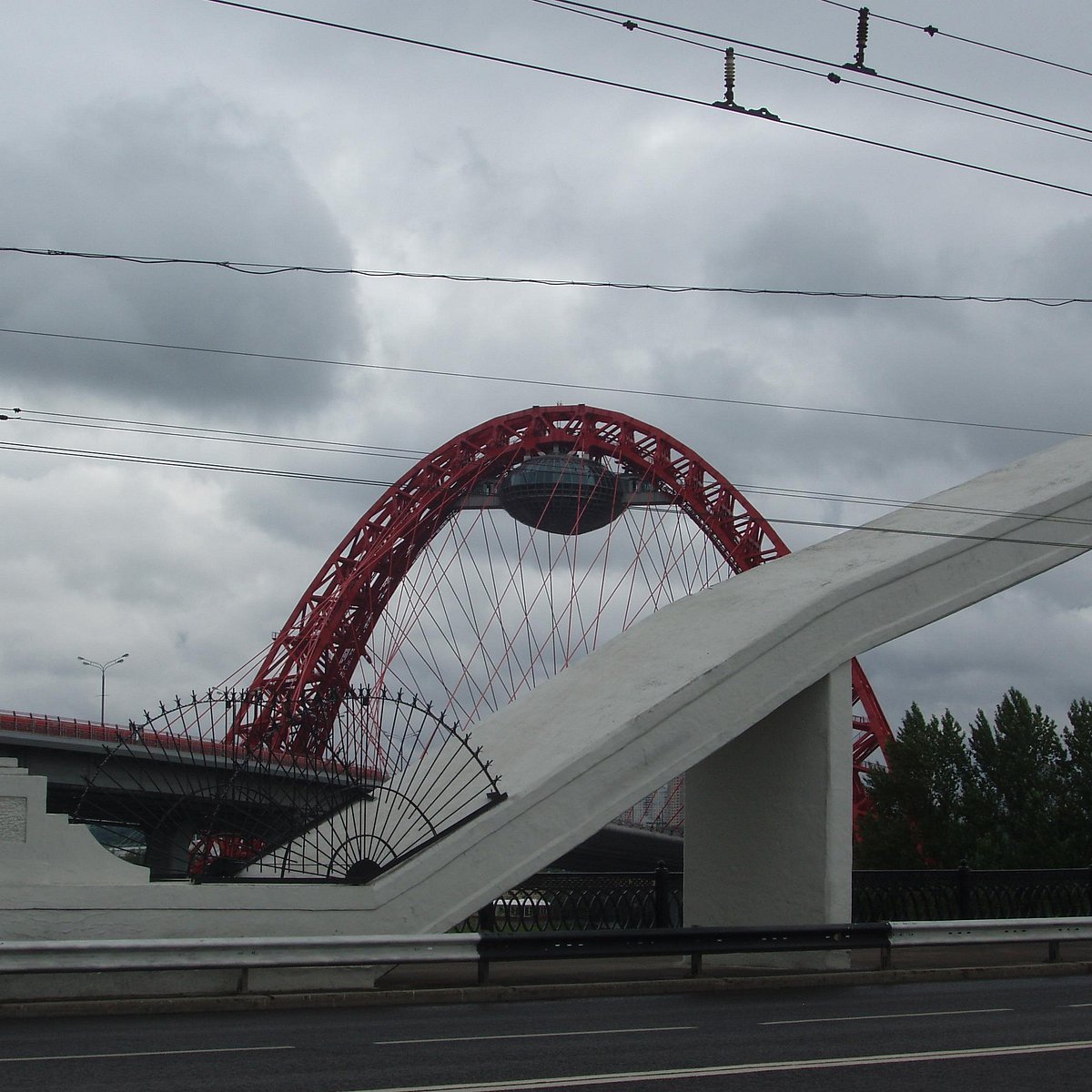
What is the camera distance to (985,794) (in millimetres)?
49031

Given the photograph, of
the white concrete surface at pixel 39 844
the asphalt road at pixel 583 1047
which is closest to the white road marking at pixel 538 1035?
the asphalt road at pixel 583 1047

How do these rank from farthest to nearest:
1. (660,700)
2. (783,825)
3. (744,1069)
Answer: (783,825)
(660,700)
(744,1069)

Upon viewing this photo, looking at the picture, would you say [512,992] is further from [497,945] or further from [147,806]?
[147,806]

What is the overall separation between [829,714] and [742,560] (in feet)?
121

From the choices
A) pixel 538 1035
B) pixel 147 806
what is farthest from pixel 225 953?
pixel 538 1035

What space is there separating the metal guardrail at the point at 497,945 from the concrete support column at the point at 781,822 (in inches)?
33.3

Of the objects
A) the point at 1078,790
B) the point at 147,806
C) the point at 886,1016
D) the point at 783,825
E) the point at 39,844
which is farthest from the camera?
the point at 1078,790

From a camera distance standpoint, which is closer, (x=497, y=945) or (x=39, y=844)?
(x=39, y=844)

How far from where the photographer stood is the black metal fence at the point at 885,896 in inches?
748

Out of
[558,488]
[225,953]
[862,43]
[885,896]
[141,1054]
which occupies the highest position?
[558,488]

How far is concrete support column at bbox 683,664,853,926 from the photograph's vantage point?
1706 cm

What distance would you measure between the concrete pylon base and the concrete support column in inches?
0.4

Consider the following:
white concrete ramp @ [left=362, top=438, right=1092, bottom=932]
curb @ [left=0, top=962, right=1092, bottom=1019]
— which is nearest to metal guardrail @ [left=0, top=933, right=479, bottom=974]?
curb @ [left=0, top=962, right=1092, bottom=1019]

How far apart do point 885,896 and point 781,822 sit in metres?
4.18
